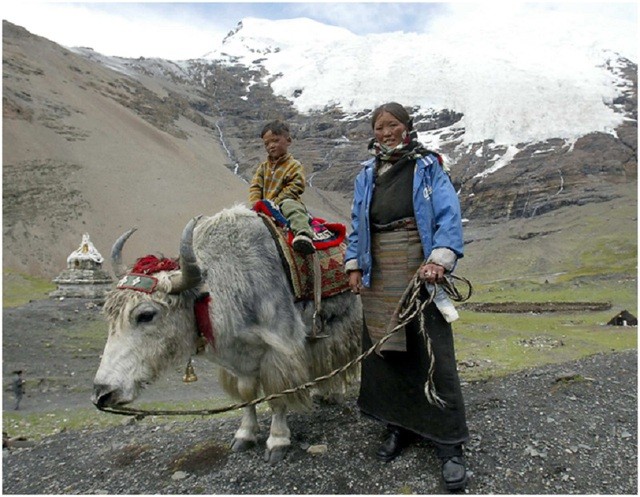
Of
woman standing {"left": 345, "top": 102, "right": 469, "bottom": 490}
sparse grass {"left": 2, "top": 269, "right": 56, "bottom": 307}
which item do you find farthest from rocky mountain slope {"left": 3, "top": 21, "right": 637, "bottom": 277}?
woman standing {"left": 345, "top": 102, "right": 469, "bottom": 490}

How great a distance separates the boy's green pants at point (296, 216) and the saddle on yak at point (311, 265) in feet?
0.21

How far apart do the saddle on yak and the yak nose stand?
163cm

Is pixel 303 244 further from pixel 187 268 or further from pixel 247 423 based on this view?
pixel 247 423

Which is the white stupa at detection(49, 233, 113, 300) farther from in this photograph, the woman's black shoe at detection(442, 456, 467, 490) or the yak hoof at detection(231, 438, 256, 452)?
the woman's black shoe at detection(442, 456, 467, 490)

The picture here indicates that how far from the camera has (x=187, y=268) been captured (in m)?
3.59

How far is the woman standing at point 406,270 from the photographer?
350cm

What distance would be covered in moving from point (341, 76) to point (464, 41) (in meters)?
38.1

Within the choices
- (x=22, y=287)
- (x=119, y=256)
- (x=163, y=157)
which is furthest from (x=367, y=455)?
(x=163, y=157)

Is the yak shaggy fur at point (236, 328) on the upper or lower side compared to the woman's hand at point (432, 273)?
lower

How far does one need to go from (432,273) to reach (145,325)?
206cm

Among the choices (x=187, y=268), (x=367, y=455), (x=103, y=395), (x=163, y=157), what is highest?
(x=163, y=157)

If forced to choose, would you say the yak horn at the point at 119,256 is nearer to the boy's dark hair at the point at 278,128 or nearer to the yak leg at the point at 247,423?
the yak leg at the point at 247,423

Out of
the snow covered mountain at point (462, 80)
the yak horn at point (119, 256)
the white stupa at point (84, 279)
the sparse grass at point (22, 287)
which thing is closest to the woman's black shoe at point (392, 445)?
the yak horn at point (119, 256)

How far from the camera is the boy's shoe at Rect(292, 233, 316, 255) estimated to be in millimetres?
4246
